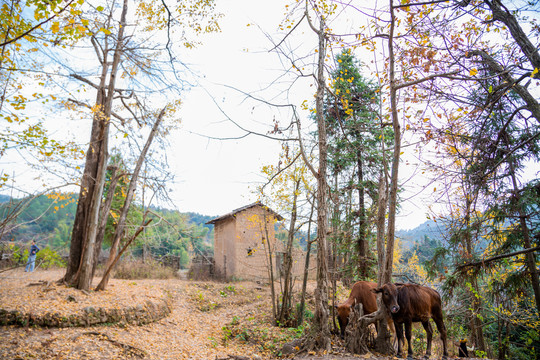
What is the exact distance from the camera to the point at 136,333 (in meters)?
7.48

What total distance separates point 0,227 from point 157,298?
6.25 metres

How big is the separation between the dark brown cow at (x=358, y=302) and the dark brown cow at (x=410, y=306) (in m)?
1.43

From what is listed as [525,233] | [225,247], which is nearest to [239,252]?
[225,247]

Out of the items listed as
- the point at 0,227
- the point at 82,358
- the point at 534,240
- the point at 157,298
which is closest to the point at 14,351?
the point at 82,358

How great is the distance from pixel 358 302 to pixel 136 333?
5.57m

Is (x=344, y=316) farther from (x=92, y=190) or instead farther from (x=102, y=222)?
(x=92, y=190)

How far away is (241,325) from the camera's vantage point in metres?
9.60

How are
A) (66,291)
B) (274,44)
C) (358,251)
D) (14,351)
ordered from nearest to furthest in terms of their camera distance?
1. (14,351)
2. (274,44)
3. (66,291)
4. (358,251)

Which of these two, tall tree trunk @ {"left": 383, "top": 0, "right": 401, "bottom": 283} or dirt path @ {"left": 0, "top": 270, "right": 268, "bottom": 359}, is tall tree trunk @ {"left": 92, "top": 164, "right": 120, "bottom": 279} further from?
tall tree trunk @ {"left": 383, "top": 0, "right": 401, "bottom": 283}

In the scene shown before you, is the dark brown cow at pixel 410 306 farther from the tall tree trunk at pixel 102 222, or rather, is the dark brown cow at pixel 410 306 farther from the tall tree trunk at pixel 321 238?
the tall tree trunk at pixel 102 222

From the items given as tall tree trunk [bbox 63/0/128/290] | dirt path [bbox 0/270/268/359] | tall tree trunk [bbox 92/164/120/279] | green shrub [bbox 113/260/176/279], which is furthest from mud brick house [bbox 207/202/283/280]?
tall tree trunk [bbox 63/0/128/290]

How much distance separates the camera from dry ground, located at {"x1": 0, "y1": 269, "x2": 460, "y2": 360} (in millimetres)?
5656

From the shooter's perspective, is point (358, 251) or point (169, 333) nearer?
point (169, 333)

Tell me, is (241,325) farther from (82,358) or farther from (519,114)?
(519,114)
